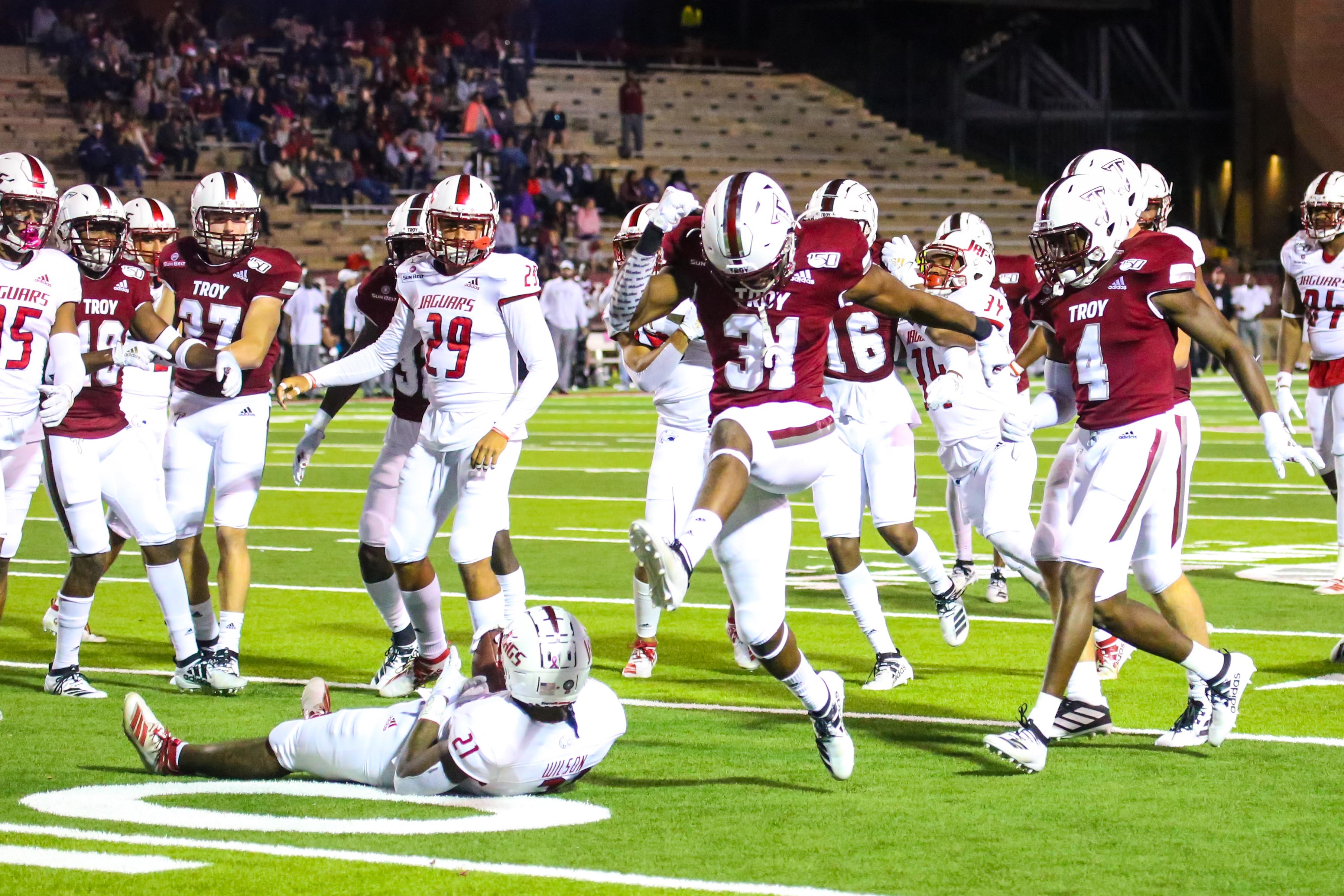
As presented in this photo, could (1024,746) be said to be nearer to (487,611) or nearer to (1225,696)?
(1225,696)

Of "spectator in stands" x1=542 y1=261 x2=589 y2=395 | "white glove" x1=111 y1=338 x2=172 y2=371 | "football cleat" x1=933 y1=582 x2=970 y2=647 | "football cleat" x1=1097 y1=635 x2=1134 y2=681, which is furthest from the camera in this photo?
"spectator in stands" x1=542 y1=261 x2=589 y2=395

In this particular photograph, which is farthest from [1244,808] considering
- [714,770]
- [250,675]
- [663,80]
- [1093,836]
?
[663,80]

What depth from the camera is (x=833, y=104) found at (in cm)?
3734

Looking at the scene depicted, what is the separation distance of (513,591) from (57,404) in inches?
73.2

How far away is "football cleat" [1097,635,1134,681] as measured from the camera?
24.6ft

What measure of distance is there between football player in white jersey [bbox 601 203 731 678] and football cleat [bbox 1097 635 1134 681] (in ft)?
4.54

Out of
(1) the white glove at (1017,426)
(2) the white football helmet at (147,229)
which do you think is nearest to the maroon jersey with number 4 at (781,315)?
(1) the white glove at (1017,426)

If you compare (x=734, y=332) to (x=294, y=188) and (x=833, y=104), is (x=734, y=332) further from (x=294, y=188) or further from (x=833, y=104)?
(x=833, y=104)

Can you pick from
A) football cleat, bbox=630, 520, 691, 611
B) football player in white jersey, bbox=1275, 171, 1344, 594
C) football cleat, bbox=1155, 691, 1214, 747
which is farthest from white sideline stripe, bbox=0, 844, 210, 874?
football player in white jersey, bbox=1275, 171, 1344, 594

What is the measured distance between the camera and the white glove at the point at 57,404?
6.93m

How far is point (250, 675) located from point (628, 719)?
70.2 inches

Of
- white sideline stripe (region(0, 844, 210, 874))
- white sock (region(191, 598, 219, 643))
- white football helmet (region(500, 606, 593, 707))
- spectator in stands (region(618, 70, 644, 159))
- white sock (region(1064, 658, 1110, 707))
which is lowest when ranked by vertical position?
white sock (region(191, 598, 219, 643))

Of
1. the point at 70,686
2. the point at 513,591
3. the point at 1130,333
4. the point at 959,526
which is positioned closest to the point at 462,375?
the point at 513,591

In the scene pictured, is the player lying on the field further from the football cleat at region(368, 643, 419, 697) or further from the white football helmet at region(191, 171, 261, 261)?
the white football helmet at region(191, 171, 261, 261)
